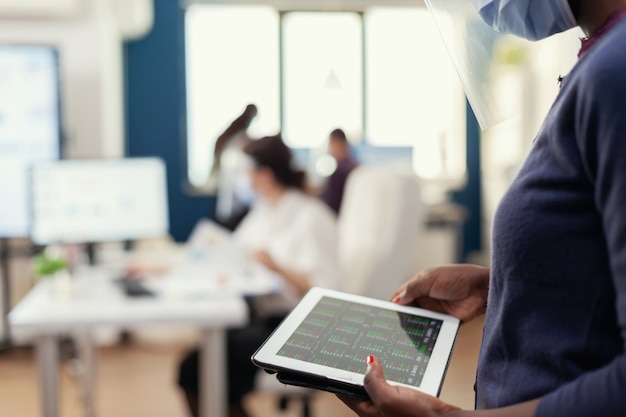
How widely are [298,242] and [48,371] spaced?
3.18 feet

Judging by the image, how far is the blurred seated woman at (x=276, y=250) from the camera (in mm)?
2500

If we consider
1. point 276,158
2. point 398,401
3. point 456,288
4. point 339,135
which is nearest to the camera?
point 398,401

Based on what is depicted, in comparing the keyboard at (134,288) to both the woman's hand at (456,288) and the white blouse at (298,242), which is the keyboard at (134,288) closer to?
the white blouse at (298,242)

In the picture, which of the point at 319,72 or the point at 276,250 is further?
the point at 319,72

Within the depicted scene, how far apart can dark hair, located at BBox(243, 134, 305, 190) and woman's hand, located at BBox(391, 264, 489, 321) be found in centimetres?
178

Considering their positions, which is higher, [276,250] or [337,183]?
[337,183]

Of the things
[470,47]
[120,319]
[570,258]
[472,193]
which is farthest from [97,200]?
[472,193]

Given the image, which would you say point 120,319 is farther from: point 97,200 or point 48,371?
point 97,200

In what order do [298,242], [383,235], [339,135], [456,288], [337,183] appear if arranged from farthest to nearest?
1. [339,135]
2. [337,183]
3. [298,242]
4. [383,235]
5. [456,288]

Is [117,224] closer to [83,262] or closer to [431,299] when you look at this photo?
[83,262]

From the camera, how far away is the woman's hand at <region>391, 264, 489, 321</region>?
1.04 meters

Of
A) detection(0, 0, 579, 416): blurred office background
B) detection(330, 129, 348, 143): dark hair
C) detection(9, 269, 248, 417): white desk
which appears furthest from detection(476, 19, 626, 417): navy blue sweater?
detection(0, 0, 579, 416): blurred office background

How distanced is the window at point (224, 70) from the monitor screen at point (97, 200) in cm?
295

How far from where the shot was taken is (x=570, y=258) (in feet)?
2.27
